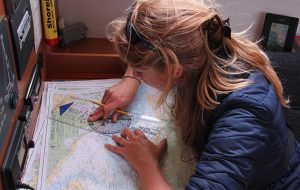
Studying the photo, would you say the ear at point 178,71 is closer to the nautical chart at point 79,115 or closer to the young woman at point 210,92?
the young woman at point 210,92

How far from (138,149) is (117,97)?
0.62ft

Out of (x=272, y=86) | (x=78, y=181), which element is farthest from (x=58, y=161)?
(x=272, y=86)

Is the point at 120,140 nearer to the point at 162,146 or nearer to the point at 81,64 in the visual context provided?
the point at 162,146

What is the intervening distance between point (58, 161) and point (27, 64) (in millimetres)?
217

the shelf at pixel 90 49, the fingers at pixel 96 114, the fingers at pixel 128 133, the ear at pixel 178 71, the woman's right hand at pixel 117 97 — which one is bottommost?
the fingers at pixel 128 133

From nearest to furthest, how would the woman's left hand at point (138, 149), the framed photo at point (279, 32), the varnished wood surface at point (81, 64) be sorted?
1. the woman's left hand at point (138, 149)
2. the varnished wood surface at point (81, 64)
3. the framed photo at point (279, 32)

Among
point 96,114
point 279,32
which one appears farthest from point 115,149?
point 279,32

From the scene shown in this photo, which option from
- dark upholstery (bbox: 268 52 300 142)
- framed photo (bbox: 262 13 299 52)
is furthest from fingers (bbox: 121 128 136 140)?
framed photo (bbox: 262 13 299 52)

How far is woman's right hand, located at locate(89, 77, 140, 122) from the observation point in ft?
3.21

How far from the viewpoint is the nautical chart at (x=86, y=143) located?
31.7 inches

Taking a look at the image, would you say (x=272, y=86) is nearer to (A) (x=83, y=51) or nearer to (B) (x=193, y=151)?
(B) (x=193, y=151)

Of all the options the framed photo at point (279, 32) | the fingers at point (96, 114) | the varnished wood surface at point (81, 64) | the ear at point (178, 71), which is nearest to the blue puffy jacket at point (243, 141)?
the ear at point (178, 71)

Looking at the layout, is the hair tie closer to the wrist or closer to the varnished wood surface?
the wrist

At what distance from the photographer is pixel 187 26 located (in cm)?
73
